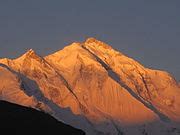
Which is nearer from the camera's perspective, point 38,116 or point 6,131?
point 6,131

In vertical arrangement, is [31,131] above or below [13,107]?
below

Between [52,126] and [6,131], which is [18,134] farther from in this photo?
[52,126]

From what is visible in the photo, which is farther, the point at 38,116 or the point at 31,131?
the point at 38,116

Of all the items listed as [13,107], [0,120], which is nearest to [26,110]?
[13,107]

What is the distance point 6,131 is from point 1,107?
Answer: 31.2ft

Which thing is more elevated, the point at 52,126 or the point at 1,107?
the point at 1,107

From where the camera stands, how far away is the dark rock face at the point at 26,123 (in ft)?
266

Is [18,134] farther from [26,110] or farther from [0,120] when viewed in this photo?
[26,110]

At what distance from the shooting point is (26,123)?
83.6 meters

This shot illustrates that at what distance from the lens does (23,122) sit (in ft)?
274

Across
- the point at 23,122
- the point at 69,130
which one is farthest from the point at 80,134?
the point at 23,122

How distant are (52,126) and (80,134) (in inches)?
130

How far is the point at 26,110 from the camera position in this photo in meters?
89.2

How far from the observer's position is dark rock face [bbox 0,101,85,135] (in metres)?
81.1
